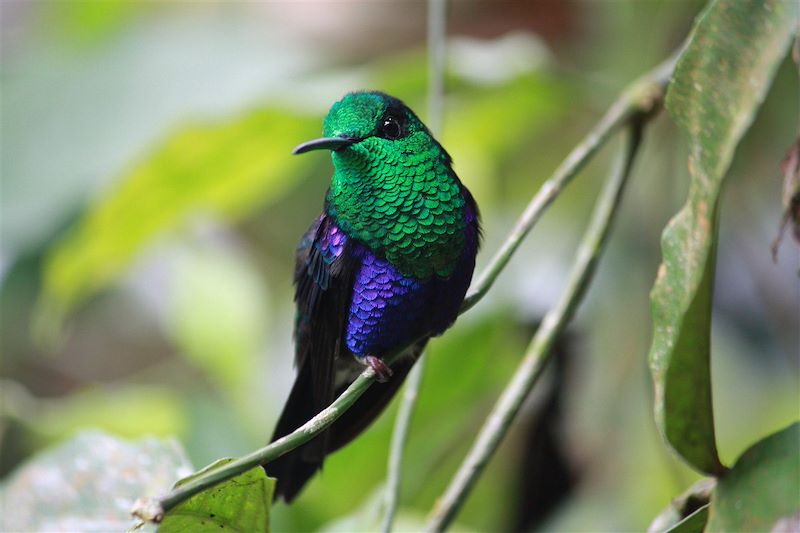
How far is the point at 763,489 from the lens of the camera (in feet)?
3.27

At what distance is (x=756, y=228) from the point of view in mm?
2562

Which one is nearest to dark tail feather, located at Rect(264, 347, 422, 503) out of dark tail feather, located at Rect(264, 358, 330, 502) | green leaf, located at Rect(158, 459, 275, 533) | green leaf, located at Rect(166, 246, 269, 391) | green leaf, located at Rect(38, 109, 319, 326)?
dark tail feather, located at Rect(264, 358, 330, 502)

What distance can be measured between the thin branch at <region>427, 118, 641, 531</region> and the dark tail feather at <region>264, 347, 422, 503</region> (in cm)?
14

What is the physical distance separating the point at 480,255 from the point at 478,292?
1333 millimetres

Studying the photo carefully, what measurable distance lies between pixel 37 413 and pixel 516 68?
5.79ft

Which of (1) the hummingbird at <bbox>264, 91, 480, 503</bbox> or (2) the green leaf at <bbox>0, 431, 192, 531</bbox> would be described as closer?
(1) the hummingbird at <bbox>264, 91, 480, 503</bbox>

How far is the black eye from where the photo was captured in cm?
96

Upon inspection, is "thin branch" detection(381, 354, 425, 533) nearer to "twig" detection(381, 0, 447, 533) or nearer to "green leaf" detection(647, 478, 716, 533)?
"twig" detection(381, 0, 447, 533)

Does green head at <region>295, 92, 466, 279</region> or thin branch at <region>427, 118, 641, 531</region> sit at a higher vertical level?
green head at <region>295, 92, 466, 279</region>

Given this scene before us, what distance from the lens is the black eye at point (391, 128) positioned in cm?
96

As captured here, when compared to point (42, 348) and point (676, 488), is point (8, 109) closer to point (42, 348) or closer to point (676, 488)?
point (42, 348)

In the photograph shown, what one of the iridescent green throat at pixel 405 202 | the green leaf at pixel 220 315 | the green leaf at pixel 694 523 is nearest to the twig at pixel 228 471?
the iridescent green throat at pixel 405 202

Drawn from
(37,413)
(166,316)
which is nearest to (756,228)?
(37,413)

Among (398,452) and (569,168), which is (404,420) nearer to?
(398,452)
